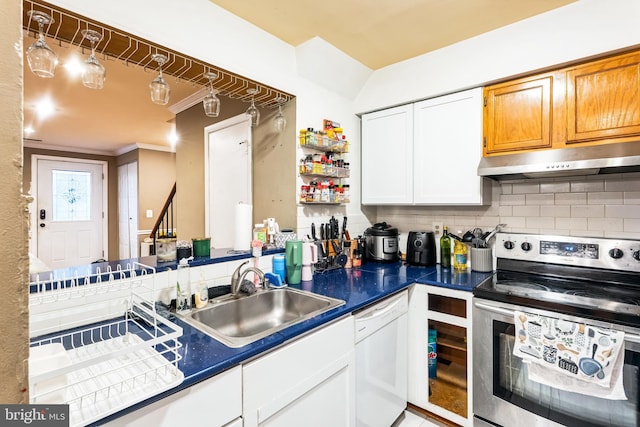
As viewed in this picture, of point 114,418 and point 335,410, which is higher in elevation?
point 114,418

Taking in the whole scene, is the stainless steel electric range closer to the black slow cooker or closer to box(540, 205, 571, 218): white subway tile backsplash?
box(540, 205, 571, 218): white subway tile backsplash

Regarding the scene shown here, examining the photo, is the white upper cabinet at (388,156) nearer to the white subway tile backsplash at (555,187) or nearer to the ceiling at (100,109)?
the white subway tile backsplash at (555,187)

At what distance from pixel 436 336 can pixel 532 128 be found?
4.77 ft

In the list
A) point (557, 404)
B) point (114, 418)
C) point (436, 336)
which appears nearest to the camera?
point (114, 418)

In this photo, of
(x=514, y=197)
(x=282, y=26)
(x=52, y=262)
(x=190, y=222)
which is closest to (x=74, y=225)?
(x=52, y=262)

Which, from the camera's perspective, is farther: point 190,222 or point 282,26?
point 190,222

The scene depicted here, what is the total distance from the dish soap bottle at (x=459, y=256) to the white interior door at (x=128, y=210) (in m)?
5.34

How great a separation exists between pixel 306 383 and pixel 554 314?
4.02 ft

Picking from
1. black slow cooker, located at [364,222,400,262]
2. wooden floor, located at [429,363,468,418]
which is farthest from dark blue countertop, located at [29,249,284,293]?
wooden floor, located at [429,363,468,418]

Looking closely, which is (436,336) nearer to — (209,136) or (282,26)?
(282,26)

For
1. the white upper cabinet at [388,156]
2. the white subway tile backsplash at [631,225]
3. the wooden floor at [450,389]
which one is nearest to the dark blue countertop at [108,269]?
the white upper cabinet at [388,156]

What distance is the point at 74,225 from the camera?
5.47 metres

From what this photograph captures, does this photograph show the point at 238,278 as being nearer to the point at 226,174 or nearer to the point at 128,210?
the point at 226,174

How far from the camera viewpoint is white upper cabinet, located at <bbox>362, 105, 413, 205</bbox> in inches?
93.6
